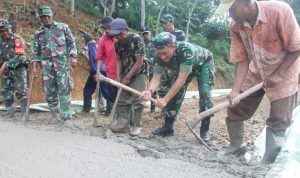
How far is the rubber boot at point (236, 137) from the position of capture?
3.91 meters

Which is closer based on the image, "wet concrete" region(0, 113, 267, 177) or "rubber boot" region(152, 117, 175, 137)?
"wet concrete" region(0, 113, 267, 177)

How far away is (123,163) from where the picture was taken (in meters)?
3.30

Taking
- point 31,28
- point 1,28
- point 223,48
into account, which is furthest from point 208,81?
point 223,48

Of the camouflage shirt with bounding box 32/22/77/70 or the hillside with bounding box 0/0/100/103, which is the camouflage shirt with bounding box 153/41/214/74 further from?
the hillside with bounding box 0/0/100/103

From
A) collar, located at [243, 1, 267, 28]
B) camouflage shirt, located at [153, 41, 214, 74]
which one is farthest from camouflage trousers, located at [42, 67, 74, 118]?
collar, located at [243, 1, 267, 28]

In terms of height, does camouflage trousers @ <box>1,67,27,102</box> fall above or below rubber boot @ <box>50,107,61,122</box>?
above

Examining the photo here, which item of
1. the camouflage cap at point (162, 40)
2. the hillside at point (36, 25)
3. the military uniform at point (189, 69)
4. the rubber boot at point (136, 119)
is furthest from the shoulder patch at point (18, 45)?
the hillside at point (36, 25)

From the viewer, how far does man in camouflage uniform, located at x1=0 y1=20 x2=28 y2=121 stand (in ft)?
18.7

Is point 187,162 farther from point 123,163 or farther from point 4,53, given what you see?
point 4,53

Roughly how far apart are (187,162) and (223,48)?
14882mm

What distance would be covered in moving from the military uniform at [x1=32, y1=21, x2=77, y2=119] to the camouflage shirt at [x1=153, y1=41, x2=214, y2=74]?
1517 mm

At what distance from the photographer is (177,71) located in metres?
4.60

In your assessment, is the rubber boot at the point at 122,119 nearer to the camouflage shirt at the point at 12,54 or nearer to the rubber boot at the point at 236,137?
the rubber boot at the point at 236,137

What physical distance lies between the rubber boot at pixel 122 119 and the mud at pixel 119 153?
200 mm
